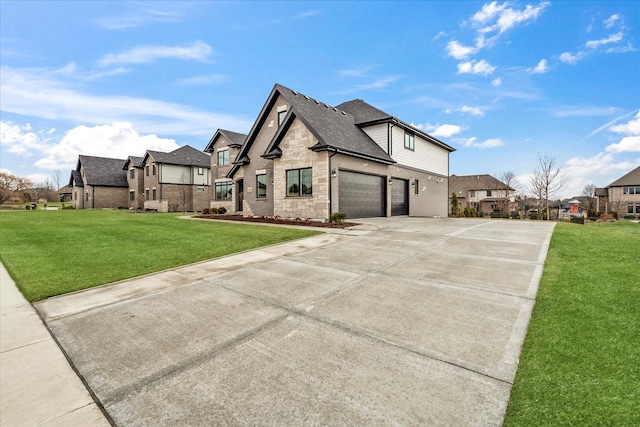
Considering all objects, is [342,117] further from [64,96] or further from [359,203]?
[64,96]

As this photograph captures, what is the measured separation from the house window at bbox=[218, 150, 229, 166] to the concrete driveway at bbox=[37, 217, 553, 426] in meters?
26.2

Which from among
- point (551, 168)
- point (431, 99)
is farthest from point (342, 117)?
point (551, 168)

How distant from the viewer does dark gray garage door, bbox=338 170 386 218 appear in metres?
17.3

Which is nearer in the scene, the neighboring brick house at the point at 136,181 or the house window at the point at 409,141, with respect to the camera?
the house window at the point at 409,141

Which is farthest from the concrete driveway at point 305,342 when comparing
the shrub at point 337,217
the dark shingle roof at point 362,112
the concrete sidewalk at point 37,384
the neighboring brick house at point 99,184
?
the neighboring brick house at point 99,184

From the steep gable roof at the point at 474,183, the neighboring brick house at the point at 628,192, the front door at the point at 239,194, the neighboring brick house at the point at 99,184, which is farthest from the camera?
the steep gable roof at the point at 474,183

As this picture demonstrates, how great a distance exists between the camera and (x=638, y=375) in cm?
250

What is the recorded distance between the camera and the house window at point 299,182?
17000mm

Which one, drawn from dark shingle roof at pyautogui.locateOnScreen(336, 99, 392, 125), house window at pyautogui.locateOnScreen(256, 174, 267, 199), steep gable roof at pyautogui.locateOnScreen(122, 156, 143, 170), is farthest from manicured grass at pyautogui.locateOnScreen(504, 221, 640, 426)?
steep gable roof at pyautogui.locateOnScreen(122, 156, 143, 170)

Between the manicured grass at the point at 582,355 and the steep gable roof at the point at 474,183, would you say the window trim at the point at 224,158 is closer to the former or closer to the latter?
the manicured grass at the point at 582,355

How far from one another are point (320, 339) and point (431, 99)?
27.0m

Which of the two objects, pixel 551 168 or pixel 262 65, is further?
pixel 551 168

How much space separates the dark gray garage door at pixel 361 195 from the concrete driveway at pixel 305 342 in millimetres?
11006

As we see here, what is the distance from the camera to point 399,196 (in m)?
A: 22.2
